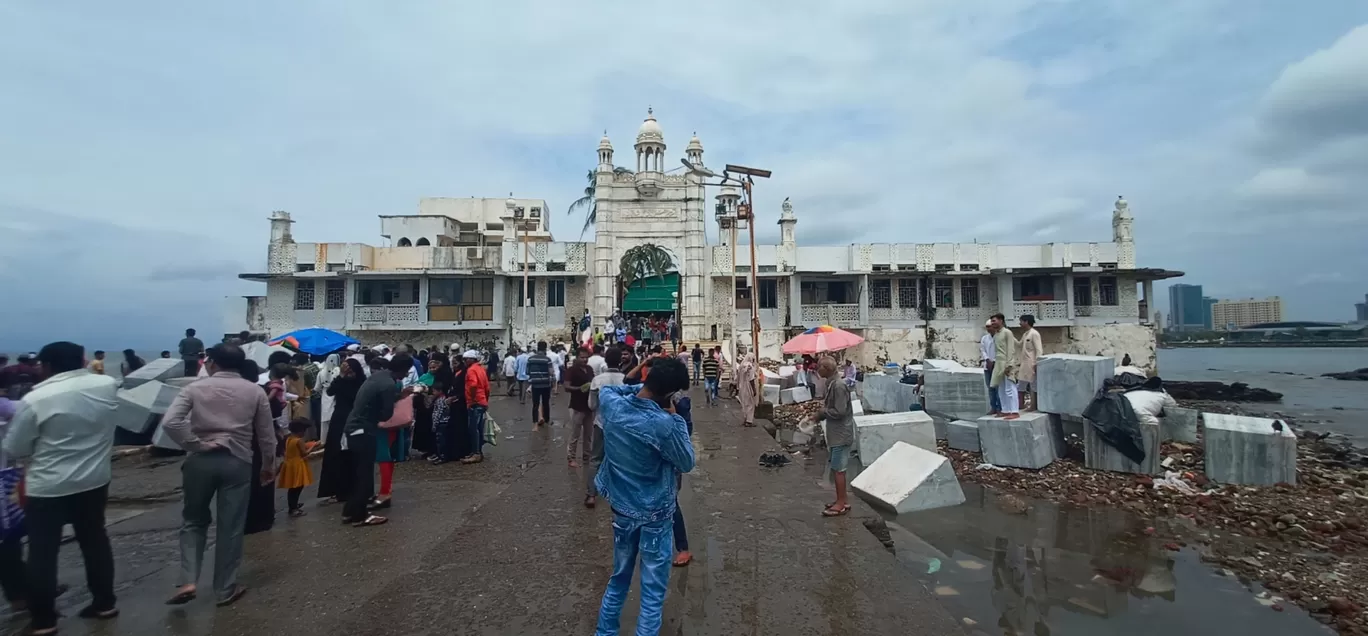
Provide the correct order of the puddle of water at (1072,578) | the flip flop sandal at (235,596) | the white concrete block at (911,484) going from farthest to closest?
the white concrete block at (911,484), the puddle of water at (1072,578), the flip flop sandal at (235,596)

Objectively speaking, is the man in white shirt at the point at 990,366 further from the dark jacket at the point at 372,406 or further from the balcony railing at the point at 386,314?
the balcony railing at the point at 386,314

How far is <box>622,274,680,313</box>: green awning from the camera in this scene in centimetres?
2734

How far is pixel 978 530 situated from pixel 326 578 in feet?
20.0

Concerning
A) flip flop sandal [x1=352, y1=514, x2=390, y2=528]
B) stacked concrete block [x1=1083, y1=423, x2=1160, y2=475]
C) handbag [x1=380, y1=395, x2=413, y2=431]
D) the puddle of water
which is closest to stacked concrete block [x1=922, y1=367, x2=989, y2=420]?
stacked concrete block [x1=1083, y1=423, x2=1160, y2=475]

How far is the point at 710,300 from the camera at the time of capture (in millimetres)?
27359

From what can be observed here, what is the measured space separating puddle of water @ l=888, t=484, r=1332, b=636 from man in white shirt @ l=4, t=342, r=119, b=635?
5.74m

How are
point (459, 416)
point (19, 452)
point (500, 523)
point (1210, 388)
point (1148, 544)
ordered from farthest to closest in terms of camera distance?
1. point (1210, 388)
2. point (459, 416)
3. point (1148, 544)
4. point (500, 523)
5. point (19, 452)

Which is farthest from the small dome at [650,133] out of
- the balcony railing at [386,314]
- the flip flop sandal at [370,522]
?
the flip flop sandal at [370,522]

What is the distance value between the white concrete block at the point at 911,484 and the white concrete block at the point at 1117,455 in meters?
2.90

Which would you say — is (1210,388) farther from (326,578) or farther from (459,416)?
(326,578)

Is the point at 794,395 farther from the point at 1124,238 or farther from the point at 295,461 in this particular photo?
the point at 1124,238

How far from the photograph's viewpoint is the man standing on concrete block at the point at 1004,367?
8688mm

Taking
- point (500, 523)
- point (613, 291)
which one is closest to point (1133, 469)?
point (500, 523)

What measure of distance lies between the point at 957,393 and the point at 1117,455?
2.45 meters
